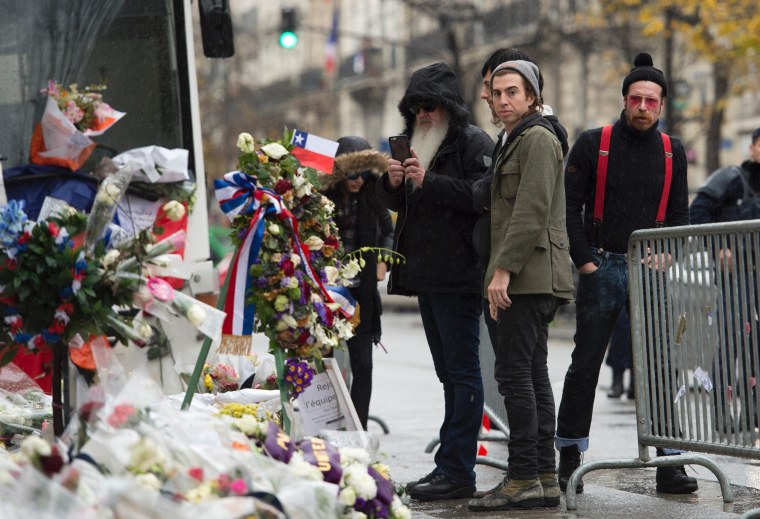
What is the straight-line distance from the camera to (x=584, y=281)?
6.82 m

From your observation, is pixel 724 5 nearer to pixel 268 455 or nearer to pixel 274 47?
pixel 268 455

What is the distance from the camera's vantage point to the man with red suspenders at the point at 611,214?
6.78 m

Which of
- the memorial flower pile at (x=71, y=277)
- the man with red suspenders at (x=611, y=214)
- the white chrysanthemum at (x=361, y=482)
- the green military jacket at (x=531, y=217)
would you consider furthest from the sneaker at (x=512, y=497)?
the memorial flower pile at (x=71, y=277)

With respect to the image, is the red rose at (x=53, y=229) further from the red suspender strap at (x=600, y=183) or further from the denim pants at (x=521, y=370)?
the red suspender strap at (x=600, y=183)

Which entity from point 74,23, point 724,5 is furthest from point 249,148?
point 724,5

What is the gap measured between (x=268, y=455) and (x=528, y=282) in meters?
1.82

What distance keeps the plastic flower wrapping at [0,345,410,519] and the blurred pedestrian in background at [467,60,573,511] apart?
50.3 inches

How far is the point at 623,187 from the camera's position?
A: 6.83 metres

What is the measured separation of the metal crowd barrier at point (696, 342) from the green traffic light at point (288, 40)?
14.8m

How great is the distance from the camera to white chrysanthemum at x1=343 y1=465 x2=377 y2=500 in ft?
15.1

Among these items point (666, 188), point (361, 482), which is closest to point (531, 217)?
point (666, 188)

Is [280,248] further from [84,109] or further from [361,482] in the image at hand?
[84,109]

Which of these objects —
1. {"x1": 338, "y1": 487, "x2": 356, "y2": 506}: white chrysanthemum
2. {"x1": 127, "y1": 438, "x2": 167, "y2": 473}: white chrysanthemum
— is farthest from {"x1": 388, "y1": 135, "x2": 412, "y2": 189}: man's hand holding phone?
{"x1": 127, "y1": 438, "x2": 167, "y2": 473}: white chrysanthemum

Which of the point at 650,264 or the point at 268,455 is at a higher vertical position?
the point at 650,264
